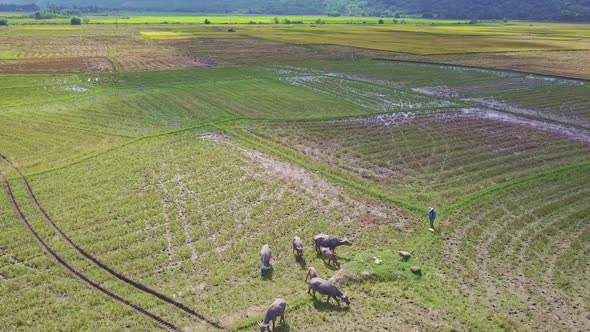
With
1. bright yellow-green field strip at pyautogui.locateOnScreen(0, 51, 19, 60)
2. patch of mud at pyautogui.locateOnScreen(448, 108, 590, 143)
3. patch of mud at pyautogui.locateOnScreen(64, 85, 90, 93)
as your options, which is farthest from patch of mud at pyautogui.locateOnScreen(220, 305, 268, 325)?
bright yellow-green field strip at pyautogui.locateOnScreen(0, 51, 19, 60)

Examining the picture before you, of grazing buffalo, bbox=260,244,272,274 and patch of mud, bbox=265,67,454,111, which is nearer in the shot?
grazing buffalo, bbox=260,244,272,274

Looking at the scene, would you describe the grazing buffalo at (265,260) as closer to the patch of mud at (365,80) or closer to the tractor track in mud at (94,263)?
the tractor track in mud at (94,263)

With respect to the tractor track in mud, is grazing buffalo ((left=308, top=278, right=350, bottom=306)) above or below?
above

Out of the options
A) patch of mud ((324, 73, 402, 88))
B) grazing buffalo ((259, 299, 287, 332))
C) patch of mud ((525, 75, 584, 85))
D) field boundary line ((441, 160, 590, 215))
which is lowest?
grazing buffalo ((259, 299, 287, 332))

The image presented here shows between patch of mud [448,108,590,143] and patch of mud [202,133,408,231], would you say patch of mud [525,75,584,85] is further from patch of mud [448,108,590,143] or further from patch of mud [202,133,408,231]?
patch of mud [202,133,408,231]

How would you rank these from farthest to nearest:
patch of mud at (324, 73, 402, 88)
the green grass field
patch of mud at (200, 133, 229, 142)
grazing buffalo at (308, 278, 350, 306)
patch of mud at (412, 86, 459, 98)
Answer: patch of mud at (324, 73, 402, 88), patch of mud at (412, 86, 459, 98), patch of mud at (200, 133, 229, 142), the green grass field, grazing buffalo at (308, 278, 350, 306)

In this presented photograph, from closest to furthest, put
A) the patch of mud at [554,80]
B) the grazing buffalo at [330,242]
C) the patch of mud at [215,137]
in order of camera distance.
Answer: the grazing buffalo at [330,242]
the patch of mud at [215,137]
the patch of mud at [554,80]

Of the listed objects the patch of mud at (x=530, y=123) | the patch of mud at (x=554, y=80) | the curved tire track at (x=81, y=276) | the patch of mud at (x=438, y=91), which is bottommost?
the curved tire track at (x=81, y=276)

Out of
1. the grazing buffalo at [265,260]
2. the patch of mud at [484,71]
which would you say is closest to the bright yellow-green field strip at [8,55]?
the patch of mud at [484,71]
